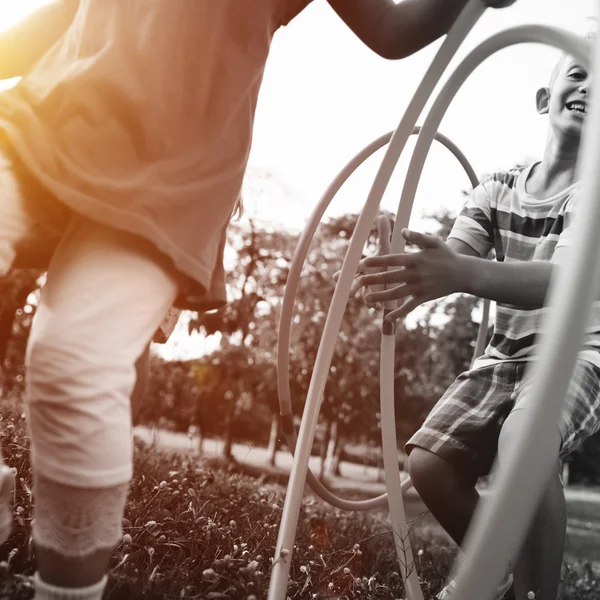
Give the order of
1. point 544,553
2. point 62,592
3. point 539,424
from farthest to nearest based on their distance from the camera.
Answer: point 544,553 < point 62,592 < point 539,424

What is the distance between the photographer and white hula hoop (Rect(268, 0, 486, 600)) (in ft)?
3.93

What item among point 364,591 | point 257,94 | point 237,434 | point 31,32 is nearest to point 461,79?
point 257,94

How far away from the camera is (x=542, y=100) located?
6.31ft

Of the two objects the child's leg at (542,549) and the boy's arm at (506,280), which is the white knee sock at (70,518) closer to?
the boy's arm at (506,280)

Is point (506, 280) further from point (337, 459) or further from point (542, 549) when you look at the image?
point (337, 459)

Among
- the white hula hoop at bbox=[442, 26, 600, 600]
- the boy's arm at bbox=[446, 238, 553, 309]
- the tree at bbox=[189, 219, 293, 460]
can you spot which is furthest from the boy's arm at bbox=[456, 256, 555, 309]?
the tree at bbox=[189, 219, 293, 460]

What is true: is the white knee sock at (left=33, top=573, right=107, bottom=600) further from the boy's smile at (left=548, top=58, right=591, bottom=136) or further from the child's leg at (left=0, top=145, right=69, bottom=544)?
the boy's smile at (left=548, top=58, right=591, bottom=136)

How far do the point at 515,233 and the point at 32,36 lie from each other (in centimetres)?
128

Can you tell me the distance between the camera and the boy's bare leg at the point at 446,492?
1.63 metres

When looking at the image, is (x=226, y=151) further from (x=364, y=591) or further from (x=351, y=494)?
(x=351, y=494)

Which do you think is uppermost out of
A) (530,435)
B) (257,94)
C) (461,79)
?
(461,79)

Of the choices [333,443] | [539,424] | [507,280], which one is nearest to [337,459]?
[333,443]

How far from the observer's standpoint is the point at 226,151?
3.46ft

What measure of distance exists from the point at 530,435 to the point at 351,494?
9986 mm
